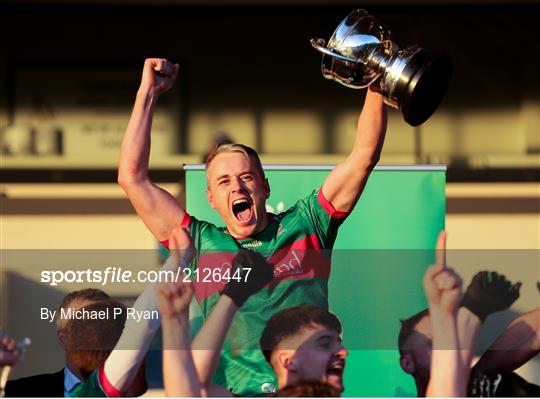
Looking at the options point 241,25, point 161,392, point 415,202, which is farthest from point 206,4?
point 161,392

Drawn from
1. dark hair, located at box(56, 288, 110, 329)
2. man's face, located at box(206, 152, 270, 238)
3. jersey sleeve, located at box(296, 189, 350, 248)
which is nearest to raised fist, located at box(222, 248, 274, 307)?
man's face, located at box(206, 152, 270, 238)

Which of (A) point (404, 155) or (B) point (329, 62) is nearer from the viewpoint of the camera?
(B) point (329, 62)

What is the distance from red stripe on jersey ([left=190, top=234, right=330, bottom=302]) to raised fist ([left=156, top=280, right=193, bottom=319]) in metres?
0.12

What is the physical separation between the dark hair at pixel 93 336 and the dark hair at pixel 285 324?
0.38 m

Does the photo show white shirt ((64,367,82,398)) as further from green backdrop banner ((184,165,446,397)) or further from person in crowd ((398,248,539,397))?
person in crowd ((398,248,539,397))

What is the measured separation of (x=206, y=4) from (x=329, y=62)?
2.89 metres

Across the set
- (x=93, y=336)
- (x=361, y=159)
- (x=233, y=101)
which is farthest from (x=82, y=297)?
(x=233, y=101)

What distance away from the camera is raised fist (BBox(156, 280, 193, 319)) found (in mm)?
2951

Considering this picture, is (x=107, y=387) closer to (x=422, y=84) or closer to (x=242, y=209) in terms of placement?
(x=242, y=209)

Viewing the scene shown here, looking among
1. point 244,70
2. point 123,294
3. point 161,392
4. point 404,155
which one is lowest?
point 161,392

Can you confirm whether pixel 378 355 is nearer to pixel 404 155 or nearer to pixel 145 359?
pixel 145 359

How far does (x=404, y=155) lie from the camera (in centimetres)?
596

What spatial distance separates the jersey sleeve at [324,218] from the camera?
3.33 metres

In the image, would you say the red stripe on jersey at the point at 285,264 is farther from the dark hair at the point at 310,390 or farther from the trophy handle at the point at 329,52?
the trophy handle at the point at 329,52
